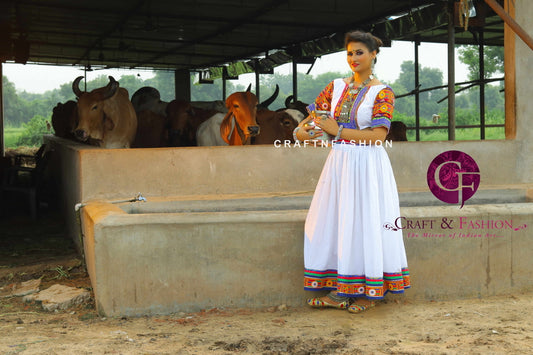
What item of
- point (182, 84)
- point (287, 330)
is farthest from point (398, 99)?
point (287, 330)

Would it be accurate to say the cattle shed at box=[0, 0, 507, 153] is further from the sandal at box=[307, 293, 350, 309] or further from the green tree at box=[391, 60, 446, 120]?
the green tree at box=[391, 60, 446, 120]

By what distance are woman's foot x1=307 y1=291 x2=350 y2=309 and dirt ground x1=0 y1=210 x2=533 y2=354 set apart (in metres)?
0.06

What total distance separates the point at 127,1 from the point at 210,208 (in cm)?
794

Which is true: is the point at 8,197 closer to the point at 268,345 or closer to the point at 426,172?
the point at 426,172

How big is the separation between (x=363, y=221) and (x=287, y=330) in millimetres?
844

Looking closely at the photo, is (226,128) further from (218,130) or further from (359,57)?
(359,57)

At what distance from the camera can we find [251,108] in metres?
7.01

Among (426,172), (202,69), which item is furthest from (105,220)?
(202,69)

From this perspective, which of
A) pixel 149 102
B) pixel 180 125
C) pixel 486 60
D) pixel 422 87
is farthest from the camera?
pixel 422 87

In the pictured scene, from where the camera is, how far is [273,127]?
8.45 metres

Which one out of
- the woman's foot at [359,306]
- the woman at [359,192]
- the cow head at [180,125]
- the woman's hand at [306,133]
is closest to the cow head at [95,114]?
the cow head at [180,125]

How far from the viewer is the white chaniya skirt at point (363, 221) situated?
368cm

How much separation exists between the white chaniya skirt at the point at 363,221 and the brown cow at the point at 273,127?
14.9ft

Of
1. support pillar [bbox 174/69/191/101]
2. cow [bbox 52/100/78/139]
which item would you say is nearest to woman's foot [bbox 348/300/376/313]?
cow [bbox 52/100/78/139]
